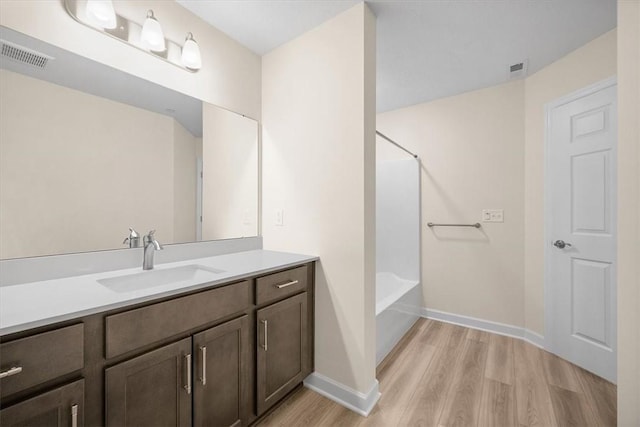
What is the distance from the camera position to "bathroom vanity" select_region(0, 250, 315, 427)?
0.76 meters

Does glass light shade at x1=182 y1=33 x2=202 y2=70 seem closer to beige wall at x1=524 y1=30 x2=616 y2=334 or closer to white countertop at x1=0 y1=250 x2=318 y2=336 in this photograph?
white countertop at x1=0 y1=250 x2=318 y2=336

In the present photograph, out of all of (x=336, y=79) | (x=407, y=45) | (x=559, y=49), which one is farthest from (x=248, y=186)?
(x=559, y=49)

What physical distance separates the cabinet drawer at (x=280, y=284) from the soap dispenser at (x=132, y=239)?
0.68 metres

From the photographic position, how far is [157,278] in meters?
1.38

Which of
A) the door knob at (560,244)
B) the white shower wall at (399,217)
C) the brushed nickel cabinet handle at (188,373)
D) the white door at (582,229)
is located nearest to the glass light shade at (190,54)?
the brushed nickel cabinet handle at (188,373)

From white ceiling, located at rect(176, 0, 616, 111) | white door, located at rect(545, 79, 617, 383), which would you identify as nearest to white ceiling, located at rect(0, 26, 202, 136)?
white ceiling, located at rect(176, 0, 616, 111)

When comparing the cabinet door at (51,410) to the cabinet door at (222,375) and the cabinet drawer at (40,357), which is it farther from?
the cabinet door at (222,375)

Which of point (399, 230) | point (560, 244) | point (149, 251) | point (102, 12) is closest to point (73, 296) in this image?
point (149, 251)

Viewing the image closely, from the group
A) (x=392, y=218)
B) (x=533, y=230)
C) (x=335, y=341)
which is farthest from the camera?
(x=392, y=218)

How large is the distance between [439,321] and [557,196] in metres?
1.60

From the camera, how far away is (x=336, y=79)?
168cm

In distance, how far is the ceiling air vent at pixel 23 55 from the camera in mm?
1100

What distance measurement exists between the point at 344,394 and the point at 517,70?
2869 mm

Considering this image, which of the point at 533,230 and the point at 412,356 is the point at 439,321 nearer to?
the point at 412,356
